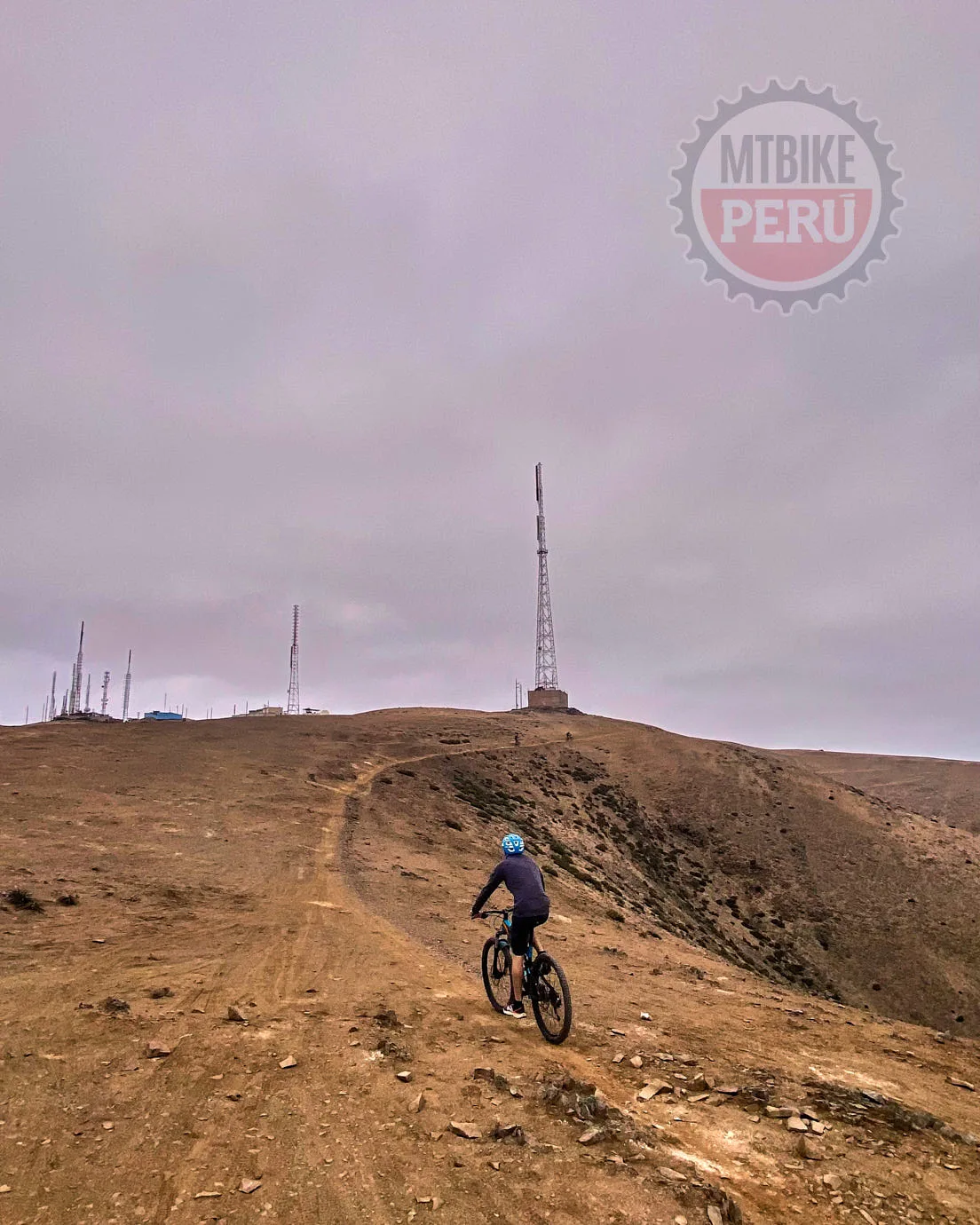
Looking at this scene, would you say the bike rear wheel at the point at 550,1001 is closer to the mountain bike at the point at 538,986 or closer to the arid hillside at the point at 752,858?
the mountain bike at the point at 538,986

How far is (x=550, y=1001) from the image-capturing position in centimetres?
1016

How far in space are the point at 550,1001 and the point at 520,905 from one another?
1355 mm

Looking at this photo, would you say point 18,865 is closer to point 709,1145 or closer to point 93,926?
point 93,926

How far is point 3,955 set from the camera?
1296 centimetres

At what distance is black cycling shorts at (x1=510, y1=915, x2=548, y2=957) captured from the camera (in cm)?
1034

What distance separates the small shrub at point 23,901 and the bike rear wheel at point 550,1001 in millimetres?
12182

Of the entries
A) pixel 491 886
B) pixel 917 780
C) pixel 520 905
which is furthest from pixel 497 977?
pixel 917 780

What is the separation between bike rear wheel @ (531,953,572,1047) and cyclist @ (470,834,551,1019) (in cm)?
26

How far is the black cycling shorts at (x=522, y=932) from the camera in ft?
33.9

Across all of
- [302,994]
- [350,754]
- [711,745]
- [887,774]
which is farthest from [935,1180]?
[887,774]

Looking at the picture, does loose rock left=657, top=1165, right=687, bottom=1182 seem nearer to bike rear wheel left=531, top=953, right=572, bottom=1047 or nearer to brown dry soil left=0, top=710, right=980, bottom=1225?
brown dry soil left=0, top=710, right=980, bottom=1225

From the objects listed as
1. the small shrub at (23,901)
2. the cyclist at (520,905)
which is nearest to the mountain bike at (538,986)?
the cyclist at (520,905)

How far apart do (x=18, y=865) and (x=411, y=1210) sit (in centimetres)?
A: 1857

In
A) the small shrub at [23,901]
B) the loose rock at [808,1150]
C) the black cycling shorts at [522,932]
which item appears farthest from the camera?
the small shrub at [23,901]
